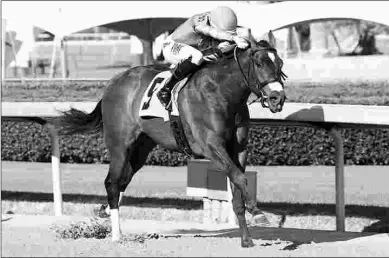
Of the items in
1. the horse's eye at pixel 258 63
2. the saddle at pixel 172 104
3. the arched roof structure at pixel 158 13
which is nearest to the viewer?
the horse's eye at pixel 258 63

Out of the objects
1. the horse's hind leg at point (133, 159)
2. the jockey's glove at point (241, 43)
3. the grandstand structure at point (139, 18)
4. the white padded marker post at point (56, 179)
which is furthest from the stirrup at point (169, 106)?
the grandstand structure at point (139, 18)

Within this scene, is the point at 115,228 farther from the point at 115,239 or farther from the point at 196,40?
the point at 196,40

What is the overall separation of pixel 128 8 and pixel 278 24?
3644 millimetres

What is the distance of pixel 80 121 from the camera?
8.45 metres

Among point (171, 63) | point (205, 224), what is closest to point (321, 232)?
point (205, 224)

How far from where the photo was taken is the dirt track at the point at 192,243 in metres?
6.68

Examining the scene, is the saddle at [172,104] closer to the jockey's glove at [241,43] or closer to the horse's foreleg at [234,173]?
the jockey's glove at [241,43]

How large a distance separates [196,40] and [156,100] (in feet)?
1.67

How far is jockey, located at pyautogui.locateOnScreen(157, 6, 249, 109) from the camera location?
23.4 feet

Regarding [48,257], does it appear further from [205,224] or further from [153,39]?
[153,39]

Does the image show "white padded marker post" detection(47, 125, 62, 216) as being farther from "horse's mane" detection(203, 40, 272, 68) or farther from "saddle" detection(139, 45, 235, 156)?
"horse's mane" detection(203, 40, 272, 68)

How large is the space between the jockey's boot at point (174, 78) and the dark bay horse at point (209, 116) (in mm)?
62

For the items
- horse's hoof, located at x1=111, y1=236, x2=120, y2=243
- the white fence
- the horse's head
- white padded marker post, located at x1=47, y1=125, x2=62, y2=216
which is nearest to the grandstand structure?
white padded marker post, located at x1=47, y1=125, x2=62, y2=216

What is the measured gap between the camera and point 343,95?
13.8 meters
